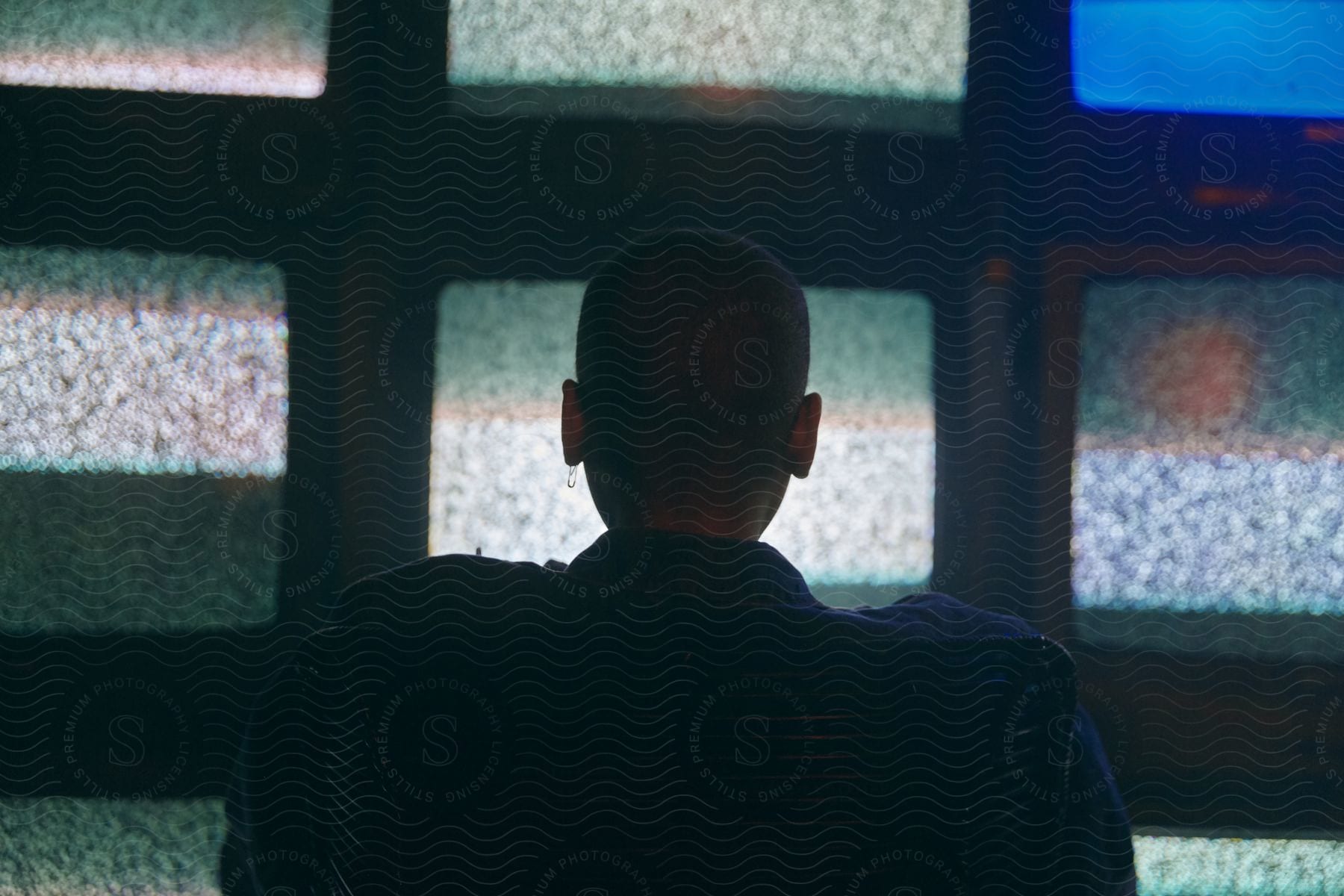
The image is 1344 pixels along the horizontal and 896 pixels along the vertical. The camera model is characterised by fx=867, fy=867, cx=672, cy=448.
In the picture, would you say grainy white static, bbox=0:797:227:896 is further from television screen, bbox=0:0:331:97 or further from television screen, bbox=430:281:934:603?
television screen, bbox=0:0:331:97

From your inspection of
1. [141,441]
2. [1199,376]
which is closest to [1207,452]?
[1199,376]

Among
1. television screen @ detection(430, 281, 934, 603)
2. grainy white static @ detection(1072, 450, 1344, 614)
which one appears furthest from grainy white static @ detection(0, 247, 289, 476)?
grainy white static @ detection(1072, 450, 1344, 614)

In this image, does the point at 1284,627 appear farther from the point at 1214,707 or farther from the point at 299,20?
A: the point at 299,20

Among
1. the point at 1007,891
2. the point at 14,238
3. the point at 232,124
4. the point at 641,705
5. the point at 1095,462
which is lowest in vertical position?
the point at 1007,891

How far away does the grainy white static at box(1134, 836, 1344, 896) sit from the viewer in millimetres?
776

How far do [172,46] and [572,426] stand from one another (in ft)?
1.64

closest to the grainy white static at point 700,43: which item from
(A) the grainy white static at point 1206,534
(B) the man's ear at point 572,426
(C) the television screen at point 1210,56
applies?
(C) the television screen at point 1210,56

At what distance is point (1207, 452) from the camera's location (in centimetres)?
78

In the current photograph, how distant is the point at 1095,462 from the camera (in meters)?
0.77

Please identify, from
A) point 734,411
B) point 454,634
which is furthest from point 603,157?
point 454,634

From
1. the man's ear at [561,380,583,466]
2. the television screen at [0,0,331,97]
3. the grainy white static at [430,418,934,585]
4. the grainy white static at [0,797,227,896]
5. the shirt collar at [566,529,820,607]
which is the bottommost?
the grainy white static at [0,797,227,896]

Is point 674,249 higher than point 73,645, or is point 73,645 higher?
point 674,249

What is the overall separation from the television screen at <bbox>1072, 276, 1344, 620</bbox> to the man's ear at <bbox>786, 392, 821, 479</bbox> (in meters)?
0.24

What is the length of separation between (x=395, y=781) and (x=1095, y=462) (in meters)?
0.67
